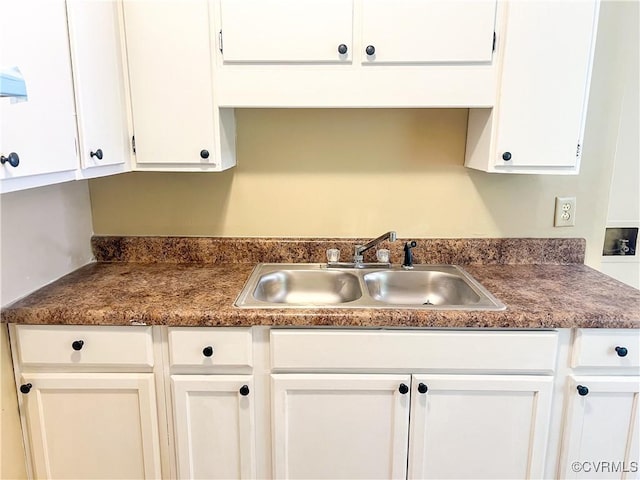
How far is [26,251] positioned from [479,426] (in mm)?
1516

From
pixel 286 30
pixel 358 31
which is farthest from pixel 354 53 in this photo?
pixel 286 30

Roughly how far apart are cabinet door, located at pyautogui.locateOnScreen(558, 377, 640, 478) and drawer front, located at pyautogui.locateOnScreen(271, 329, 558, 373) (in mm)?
155

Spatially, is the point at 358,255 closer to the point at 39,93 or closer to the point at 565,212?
the point at 565,212

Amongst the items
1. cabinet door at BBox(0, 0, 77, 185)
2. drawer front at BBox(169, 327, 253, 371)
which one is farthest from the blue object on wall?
drawer front at BBox(169, 327, 253, 371)

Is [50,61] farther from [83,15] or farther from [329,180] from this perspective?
[329,180]

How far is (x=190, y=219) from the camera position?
5.85 feet

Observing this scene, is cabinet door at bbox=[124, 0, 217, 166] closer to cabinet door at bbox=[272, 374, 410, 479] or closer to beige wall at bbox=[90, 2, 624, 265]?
beige wall at bbox=[90, 2, 624, 265]

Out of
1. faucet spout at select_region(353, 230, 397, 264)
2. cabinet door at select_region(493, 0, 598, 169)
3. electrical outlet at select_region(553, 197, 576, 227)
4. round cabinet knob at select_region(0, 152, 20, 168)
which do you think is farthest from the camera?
electrical outlet at select_region(553, 197, 576, 227)

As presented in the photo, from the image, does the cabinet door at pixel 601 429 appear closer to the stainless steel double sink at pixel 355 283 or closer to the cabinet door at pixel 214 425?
the stainless steel double sink at pixel 355 283

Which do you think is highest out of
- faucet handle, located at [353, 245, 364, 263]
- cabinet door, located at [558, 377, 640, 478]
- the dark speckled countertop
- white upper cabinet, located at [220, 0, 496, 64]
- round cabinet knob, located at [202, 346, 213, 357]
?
white upper cabinet, located at [220, 0, 496, 64]

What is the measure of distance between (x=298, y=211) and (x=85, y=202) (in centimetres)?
85

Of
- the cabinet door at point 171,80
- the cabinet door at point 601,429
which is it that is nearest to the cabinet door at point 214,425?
the cabinet door at point 171,80

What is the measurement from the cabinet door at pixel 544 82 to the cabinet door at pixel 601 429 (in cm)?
72

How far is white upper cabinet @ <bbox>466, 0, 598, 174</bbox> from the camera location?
136cm
